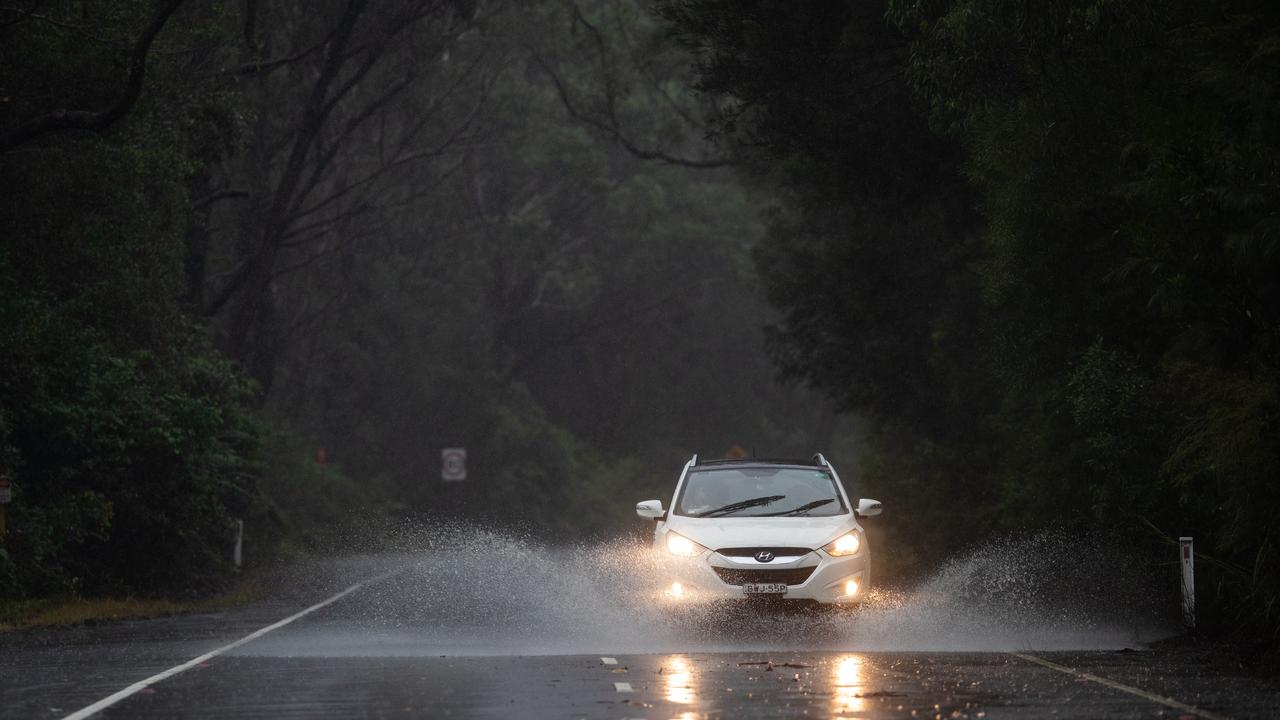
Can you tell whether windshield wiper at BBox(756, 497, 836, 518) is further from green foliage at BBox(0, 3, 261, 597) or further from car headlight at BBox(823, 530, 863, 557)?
green foliage at BBox(0, 3, 261, 597)

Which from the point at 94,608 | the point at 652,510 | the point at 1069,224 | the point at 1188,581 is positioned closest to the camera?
the point at 1188,581

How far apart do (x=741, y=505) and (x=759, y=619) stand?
155 cm

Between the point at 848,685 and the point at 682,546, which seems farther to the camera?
the point at 682,546

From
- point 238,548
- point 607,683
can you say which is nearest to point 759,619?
point 607,683

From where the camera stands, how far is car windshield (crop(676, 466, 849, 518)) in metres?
20.0

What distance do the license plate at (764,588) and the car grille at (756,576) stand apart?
0.12 feet

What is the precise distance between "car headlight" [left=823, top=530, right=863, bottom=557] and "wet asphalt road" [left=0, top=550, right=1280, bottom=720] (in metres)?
1.70

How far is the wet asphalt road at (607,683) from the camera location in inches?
488

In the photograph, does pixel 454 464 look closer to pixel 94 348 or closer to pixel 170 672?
pixel 94 348

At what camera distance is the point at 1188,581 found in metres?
18.8

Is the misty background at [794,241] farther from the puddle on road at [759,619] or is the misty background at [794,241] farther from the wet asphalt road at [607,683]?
the wet asphalt road at [607,683]

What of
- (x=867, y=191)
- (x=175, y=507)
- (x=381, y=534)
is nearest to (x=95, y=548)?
(x=175, y=507)

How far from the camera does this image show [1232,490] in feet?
54.9

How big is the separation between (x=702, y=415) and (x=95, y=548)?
59.2 metres
